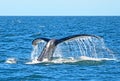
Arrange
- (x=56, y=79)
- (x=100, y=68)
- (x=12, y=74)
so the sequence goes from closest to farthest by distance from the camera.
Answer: (x=56, y=79) → (x=12, y=74) → (x=100, y=68)

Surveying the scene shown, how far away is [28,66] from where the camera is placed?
2245 cm

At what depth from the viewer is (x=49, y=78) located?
64.8ft

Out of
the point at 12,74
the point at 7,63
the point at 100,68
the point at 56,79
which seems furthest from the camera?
the point at 7,63

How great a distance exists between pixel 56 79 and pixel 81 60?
5.36 m

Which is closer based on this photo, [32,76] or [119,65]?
[32,76]

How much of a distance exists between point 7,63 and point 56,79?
532cm

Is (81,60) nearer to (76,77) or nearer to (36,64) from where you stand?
(36,64)

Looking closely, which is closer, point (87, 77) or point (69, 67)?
point (87, 77)

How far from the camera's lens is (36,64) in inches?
892

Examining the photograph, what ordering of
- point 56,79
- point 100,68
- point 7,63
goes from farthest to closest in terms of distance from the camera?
point 7,63, point 100,68, point 56,79

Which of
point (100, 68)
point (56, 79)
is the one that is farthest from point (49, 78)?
point (100, 68)

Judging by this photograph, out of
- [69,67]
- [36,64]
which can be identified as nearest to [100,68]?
[69,67]

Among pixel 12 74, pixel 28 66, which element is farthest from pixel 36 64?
pixel 12 74

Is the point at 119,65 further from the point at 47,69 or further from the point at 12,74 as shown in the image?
the point at 12,74
